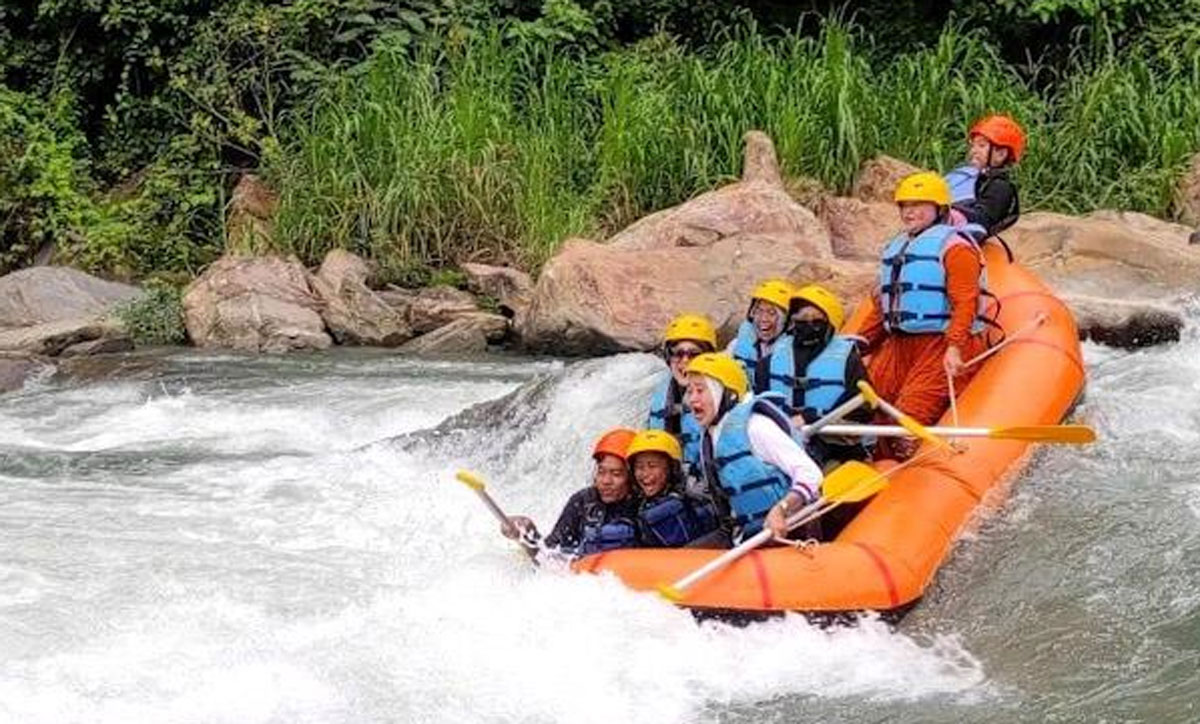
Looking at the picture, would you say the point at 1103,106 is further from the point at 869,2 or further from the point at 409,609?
the point at 409,609

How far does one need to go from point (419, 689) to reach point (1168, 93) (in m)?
7.40

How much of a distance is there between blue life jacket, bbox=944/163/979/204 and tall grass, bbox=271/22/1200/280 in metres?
3.47

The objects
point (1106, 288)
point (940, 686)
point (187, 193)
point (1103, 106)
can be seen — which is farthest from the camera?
point (187, 193)

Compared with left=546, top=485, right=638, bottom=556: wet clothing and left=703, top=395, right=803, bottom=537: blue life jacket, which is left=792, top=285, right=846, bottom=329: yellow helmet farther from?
left=546, top=485, right=638, bottom=556: wet clothing

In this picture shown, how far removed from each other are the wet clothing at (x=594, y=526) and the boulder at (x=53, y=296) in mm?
5672

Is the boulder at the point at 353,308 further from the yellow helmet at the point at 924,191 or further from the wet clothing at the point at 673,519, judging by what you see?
the wet clothing at the point at 673,519

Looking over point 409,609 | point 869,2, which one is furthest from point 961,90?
point 409,609

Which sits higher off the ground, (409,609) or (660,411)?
(660,411)

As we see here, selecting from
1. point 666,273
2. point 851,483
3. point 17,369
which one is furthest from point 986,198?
point 17,369

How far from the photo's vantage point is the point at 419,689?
13.8ft

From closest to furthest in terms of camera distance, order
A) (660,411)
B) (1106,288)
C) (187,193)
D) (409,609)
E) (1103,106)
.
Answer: (409,609), (660,411), (1106,288), (1103,106), (187,193)

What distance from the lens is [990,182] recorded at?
20.9ft

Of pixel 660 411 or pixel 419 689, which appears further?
pixel 660 411

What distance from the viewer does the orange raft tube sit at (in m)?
4.41
